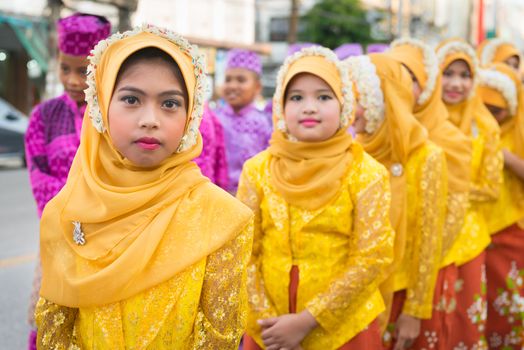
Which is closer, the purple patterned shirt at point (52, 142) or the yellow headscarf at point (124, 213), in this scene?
the yellow headscarf at point (124, 213)

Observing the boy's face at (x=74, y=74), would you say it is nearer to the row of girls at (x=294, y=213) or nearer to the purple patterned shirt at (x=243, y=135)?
the row of girls at (x=294, y=213)

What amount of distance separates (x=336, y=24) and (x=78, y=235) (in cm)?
2814

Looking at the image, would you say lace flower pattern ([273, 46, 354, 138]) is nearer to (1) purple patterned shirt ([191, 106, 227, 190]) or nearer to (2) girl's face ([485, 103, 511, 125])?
(1) purple patterned shirt ([191, 106, 227, 190])

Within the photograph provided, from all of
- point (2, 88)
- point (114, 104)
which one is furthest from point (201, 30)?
point (114, 104)

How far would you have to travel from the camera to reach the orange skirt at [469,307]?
11.8 feet

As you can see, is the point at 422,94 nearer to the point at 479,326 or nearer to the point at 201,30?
the point at 479,326

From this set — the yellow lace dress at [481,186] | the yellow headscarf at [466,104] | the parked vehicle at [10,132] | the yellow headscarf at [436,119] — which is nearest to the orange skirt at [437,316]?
the yellow lace dress at [481,186]

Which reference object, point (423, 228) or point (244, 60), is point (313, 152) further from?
point (244, 60)

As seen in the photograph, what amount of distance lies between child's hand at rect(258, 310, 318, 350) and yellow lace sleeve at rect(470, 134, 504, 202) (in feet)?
5.77

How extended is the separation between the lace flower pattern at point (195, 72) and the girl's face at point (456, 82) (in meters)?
2.48

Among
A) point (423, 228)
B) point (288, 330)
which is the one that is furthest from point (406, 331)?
point (288, 330)

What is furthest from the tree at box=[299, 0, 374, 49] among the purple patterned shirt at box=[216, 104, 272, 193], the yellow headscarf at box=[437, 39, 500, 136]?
the yellow headscarf at box=[437, 39, 500, 136]

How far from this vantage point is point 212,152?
405cm

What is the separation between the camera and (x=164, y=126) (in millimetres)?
1918
